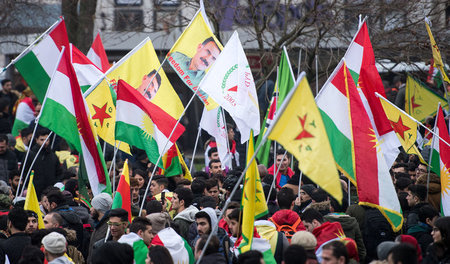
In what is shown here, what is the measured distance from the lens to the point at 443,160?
10375 mm

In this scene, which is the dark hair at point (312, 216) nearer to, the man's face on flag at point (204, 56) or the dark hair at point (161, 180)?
the dark hair at point (161, 180)

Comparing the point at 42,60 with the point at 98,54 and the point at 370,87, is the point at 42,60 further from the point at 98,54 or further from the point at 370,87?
the point at 370,87

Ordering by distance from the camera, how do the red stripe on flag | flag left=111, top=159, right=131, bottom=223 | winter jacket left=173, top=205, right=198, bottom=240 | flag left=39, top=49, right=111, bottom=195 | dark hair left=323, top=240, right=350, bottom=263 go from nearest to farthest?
dark hair left=323, top=240, right=350, bottom=263, flag left=111, top=159, right=131, bottom=223, winter jacket left=173, top=205, right=198, bottom=240, flag left=39, top=49, right=111, bottom=195, the red stripe on flag

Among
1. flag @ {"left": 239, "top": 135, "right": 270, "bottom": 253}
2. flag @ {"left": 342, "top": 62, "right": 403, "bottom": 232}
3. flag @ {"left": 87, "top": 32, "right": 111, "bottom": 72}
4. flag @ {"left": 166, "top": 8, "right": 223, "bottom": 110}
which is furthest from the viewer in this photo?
flag @ {"left": 87, "top": 32, "right": 111, "bottom": 72}

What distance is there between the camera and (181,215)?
9641 mm

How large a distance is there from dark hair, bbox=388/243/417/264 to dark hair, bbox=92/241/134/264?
236cm

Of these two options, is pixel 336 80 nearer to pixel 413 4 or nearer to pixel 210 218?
pixel 210 218

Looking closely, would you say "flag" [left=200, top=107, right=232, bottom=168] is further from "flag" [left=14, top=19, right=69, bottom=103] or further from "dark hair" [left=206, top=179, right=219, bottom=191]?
"flag" [left=14, top=19, right=69, bottom=103]

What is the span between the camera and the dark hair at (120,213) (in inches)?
344

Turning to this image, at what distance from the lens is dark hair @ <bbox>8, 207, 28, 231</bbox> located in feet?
28.5

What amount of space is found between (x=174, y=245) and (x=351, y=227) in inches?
81.3

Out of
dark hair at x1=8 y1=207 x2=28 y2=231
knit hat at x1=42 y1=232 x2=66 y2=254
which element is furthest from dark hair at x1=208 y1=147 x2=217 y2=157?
knit hat at x1=42 y1=232 x2=66 y2=254

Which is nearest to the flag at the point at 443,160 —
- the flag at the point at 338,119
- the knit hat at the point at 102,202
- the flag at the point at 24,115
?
the flag at the point at 338,119

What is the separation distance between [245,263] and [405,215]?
365 cm
